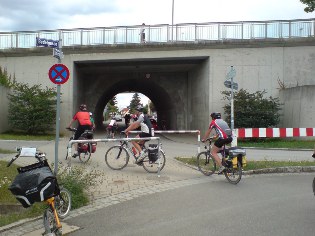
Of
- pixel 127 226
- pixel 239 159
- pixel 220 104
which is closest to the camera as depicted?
pixel 127 226

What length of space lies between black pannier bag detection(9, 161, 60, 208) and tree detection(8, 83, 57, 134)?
1754 cm

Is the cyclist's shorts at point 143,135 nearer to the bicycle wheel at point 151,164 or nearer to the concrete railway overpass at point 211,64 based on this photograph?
the bicycle wheel at point 151,164

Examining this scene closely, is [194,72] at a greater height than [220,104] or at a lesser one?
greater

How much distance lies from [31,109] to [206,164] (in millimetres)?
14437

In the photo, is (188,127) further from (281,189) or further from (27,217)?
(27,217)

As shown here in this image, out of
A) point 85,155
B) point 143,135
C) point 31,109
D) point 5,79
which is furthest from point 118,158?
point 5,79

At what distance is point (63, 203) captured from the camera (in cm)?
569

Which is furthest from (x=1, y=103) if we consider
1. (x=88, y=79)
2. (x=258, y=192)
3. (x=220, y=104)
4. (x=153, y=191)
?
(x=258, y=192)

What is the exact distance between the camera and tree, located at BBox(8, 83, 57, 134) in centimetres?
2114

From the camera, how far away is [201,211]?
20.1 feet

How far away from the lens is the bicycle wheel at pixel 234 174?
8492 millimetres

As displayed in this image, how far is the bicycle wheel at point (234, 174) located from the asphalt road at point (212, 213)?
0.31m

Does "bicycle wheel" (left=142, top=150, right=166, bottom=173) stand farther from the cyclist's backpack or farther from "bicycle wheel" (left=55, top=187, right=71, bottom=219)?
"bicycle wheel" (left=55, top=187, right=71, bottom=219)

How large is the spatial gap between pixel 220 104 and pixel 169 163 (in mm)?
10509
